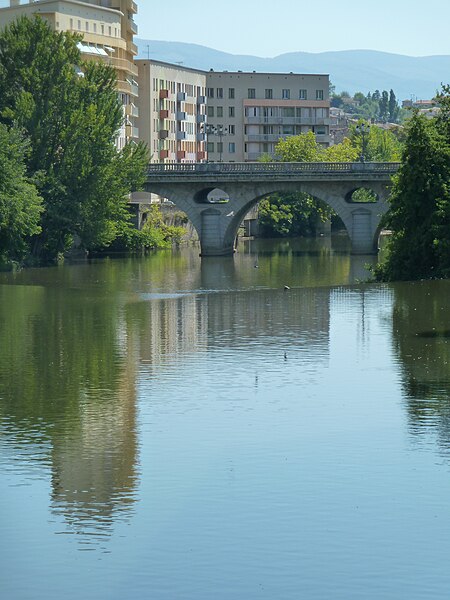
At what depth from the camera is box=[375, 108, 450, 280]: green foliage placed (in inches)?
3130

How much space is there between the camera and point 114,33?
158 m

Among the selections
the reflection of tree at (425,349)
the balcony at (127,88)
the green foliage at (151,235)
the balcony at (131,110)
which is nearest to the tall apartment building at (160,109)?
the balcony at (131,110)

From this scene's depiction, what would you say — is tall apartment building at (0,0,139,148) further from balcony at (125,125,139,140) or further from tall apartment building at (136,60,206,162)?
tall apartment building at (136,60,206,162)

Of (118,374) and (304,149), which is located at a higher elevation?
(304,149)

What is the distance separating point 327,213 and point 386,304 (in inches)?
4435

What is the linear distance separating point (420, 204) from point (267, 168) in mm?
62838

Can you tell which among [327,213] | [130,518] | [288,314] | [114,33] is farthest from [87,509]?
[327,213]

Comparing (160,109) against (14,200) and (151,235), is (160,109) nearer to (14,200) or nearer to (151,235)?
(151,235)

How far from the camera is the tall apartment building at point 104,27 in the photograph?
5719 inches

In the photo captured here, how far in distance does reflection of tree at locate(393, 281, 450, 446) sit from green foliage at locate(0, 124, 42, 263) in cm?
3006

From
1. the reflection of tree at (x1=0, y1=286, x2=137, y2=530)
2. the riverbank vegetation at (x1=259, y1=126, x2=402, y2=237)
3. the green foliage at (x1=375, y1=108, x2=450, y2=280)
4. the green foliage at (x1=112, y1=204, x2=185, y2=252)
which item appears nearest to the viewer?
the reflection of tree at (x1=0, y1=286, x2=137, y2=530)

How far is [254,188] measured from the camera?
14200 centimetres

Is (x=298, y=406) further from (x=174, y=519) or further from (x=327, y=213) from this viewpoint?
(x=327, y=213)

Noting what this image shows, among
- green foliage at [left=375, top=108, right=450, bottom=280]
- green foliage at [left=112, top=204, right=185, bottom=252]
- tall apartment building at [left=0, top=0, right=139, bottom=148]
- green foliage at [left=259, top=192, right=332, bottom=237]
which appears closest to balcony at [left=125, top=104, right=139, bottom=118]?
tall apartment building at [left=0, top=0, right=139, bottom=148]
